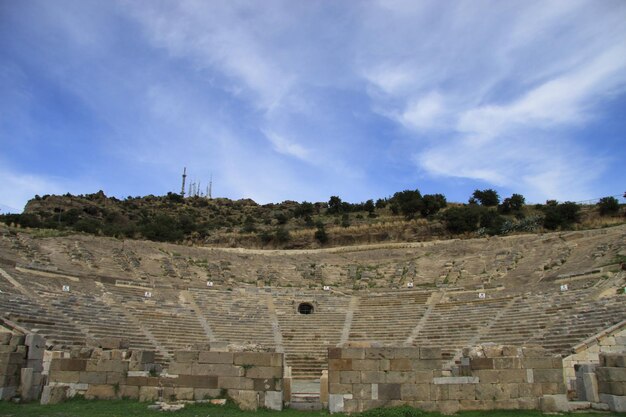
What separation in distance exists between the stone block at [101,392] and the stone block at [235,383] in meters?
3.17

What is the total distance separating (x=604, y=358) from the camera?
1169cm

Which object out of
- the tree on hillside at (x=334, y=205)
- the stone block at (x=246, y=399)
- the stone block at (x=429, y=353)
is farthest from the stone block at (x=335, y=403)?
the tree on hillside at (x=334, y=205)

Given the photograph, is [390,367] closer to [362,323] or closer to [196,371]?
[196,371]

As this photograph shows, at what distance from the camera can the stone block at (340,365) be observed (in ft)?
36.7

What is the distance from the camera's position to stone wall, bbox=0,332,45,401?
487 inches

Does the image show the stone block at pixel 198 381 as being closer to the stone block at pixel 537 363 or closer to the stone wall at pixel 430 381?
the stone wall at pixel 430 381

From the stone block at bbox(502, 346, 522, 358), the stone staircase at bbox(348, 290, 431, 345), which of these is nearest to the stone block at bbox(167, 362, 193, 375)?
the stone block at bbox(502, 346, 522, 358)

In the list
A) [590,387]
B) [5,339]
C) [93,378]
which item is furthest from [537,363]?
[5,339]

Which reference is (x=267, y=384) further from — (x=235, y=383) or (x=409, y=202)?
(x=409, y=202)

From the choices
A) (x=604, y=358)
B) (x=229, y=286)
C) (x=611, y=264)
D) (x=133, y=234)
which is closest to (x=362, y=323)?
(x=229, y=286)

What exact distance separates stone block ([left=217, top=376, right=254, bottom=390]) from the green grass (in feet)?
1.46

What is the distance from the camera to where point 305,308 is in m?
32.3

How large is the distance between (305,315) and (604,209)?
115 feet

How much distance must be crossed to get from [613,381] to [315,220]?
169ft
